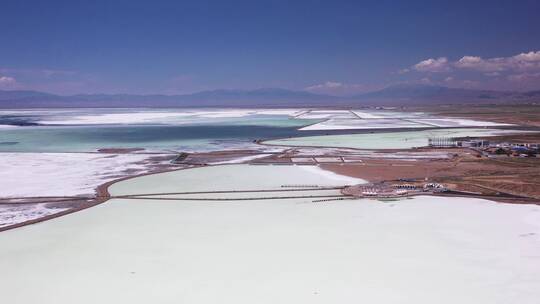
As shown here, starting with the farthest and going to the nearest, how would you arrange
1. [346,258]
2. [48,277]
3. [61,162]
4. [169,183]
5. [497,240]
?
1. [61,162]
2. [169,183]
3. [497,240]
4. [346,258]
5. [48,277]

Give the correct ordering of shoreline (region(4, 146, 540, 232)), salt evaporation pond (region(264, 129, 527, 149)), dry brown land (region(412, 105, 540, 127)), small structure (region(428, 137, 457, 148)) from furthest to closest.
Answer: dry brown land (region(412, 105, 540, 127))
salt evaporation pond (region(264, 129, 527, 149))
small structure (region(428, 137, 457, 148))
shoreline (region(4, 146, 540, 232))

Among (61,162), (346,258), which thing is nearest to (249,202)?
(346,258)

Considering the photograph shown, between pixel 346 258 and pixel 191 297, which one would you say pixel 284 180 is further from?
pixel 191 297

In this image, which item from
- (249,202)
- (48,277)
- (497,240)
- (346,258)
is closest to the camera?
(48,277)

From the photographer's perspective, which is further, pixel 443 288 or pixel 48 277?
pixel 48 277

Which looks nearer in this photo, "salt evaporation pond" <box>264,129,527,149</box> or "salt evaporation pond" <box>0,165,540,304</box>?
"salt evaporation pond" <box>0,165,540,304</box>

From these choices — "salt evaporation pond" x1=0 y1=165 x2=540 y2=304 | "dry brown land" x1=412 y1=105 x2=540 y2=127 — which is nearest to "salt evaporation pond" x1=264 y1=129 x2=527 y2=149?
"dry brown land" x1=412 y1=105 x2=540 y2=127

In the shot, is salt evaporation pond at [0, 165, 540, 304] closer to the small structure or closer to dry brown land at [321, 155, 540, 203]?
dry brown land at [321, 155, 540, 203]
